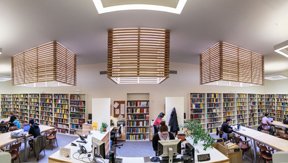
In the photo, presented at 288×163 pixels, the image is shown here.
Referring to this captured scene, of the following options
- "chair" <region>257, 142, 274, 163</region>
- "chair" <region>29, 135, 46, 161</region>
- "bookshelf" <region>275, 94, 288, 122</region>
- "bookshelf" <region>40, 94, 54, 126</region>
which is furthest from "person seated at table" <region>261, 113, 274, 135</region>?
"bookshelf" <region>40, 94, 54, 126</region>

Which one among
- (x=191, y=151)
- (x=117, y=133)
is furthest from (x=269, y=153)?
(x=117, y=133)

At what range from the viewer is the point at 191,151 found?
4090mm

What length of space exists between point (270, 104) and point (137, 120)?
985cm

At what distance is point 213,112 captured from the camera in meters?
10.4

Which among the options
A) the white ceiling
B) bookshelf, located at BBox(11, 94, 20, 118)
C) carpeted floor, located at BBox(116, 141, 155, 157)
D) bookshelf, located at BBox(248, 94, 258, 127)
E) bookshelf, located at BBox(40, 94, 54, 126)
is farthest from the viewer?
bookshelf, located at BBox(11, 94, 20, 118)

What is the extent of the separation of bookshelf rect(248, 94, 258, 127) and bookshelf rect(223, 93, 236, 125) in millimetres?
1856

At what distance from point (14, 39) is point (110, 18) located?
9.79ft

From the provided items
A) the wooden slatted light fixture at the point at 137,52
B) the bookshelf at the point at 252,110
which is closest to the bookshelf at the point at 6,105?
the wooden slatted light fixture at the point at 137,52

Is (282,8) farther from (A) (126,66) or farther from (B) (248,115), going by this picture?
(B) (248,115)

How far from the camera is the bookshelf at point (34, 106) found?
461 inches

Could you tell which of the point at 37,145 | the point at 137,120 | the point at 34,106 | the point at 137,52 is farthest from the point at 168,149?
the point at 34,106

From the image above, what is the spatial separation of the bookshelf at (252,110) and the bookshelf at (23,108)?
15.2 metres

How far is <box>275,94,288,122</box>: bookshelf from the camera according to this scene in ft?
38.5

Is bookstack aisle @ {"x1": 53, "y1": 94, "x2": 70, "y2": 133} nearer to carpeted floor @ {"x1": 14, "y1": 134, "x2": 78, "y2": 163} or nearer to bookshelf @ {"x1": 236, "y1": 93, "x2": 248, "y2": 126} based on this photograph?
carpeted floor @ {"x1": 14, "y1": 134, "x2": 78, "y2": 163}
